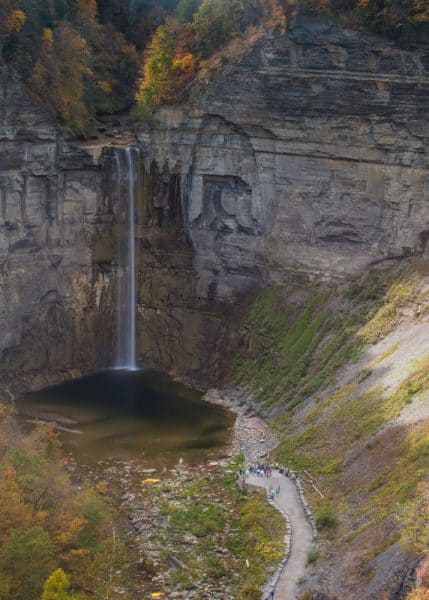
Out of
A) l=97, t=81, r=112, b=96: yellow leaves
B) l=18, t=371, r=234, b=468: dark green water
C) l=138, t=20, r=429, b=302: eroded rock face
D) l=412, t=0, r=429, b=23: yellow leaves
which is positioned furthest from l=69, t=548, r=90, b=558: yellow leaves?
l=97, t=81, r=112, b=96: yellow leaves

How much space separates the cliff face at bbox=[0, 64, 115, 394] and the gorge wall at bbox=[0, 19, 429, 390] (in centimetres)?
9

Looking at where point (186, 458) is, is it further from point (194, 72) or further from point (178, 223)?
point (194, 72)

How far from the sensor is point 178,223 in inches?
2869

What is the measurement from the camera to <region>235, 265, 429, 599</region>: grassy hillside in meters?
39.4

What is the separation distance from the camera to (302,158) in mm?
66875

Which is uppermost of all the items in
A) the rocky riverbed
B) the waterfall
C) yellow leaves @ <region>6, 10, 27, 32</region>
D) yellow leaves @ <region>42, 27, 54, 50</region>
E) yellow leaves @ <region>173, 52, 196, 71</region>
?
yellow leaves @ <region>6, 10, 27, 32</region>

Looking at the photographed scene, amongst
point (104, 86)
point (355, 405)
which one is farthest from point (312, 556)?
point (104, 86)

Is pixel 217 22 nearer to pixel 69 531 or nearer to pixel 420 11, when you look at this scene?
pixel 420 11

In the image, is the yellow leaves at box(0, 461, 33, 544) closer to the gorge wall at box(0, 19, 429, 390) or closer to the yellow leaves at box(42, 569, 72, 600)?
the yellow leaves at box(42, 569, 72, 600)

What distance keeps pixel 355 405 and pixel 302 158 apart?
19609mm

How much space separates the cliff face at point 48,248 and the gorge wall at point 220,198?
0.31ft

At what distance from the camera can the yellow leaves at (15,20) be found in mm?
65938

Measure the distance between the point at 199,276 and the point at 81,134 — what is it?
41.2ft

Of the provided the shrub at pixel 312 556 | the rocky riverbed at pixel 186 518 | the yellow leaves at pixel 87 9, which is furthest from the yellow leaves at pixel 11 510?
the yellow leaves at pixel 87 9
